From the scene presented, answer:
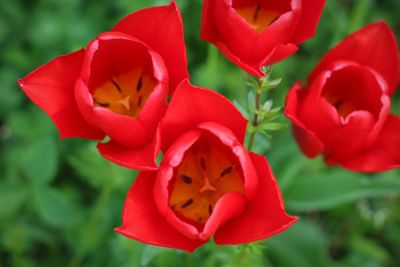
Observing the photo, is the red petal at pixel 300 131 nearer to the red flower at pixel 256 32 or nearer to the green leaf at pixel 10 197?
the red flower at pixel 256 32

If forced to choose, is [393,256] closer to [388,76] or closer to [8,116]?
[388,76]

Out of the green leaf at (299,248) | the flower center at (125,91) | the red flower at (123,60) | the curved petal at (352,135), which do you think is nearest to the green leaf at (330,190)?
the green leaf at (299,248)

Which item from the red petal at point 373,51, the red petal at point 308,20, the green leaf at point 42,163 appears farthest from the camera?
the green leaf at point 42,163

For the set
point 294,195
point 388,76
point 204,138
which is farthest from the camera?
point 294,195

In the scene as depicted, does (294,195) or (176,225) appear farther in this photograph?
(294,195)

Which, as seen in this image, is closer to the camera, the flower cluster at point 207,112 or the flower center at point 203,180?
the flower cluster at point 207,112

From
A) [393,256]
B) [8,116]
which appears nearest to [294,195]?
[393,256]
